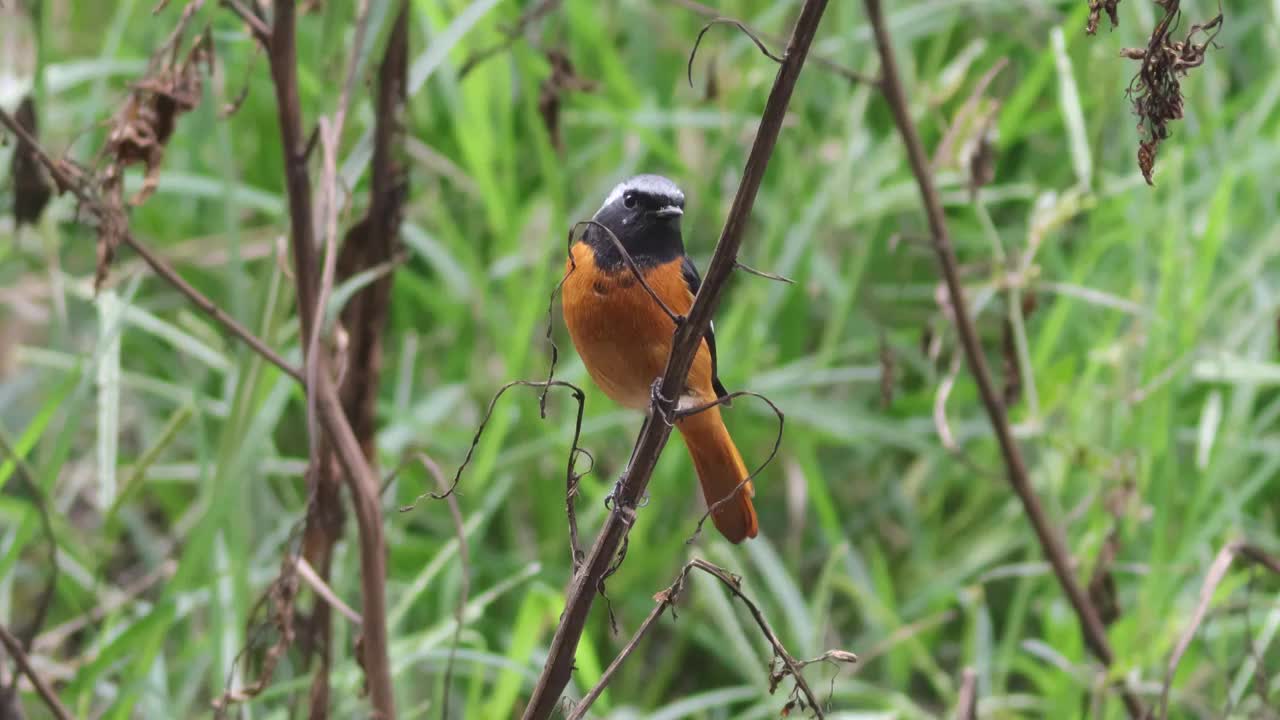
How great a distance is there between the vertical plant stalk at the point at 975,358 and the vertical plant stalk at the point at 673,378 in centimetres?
117

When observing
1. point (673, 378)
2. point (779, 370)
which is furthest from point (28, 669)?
point (779, 370)

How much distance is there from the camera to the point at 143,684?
2.45 m

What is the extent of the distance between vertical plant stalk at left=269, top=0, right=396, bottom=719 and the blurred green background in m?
0.56

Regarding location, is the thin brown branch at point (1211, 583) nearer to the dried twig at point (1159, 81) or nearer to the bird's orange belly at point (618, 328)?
the bird's orange belly at point (618, 328)

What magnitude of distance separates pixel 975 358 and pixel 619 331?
0.76 metres

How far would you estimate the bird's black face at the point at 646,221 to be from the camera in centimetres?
231

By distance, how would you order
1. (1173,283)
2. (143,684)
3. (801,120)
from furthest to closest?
(801,120)
(1173,283)
(143,684)

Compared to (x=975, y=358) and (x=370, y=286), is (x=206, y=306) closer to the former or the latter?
(x=370, y=286)

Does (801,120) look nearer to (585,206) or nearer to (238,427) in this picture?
(585,206)

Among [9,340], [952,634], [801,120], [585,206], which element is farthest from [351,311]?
[9,340]

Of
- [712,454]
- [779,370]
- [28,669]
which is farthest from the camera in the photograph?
[779,370]

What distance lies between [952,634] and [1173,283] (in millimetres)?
1246

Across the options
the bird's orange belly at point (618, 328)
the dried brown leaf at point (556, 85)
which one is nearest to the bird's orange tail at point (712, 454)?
the bird's orange belly at point (618, 328)

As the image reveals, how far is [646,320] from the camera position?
7.16 ft
